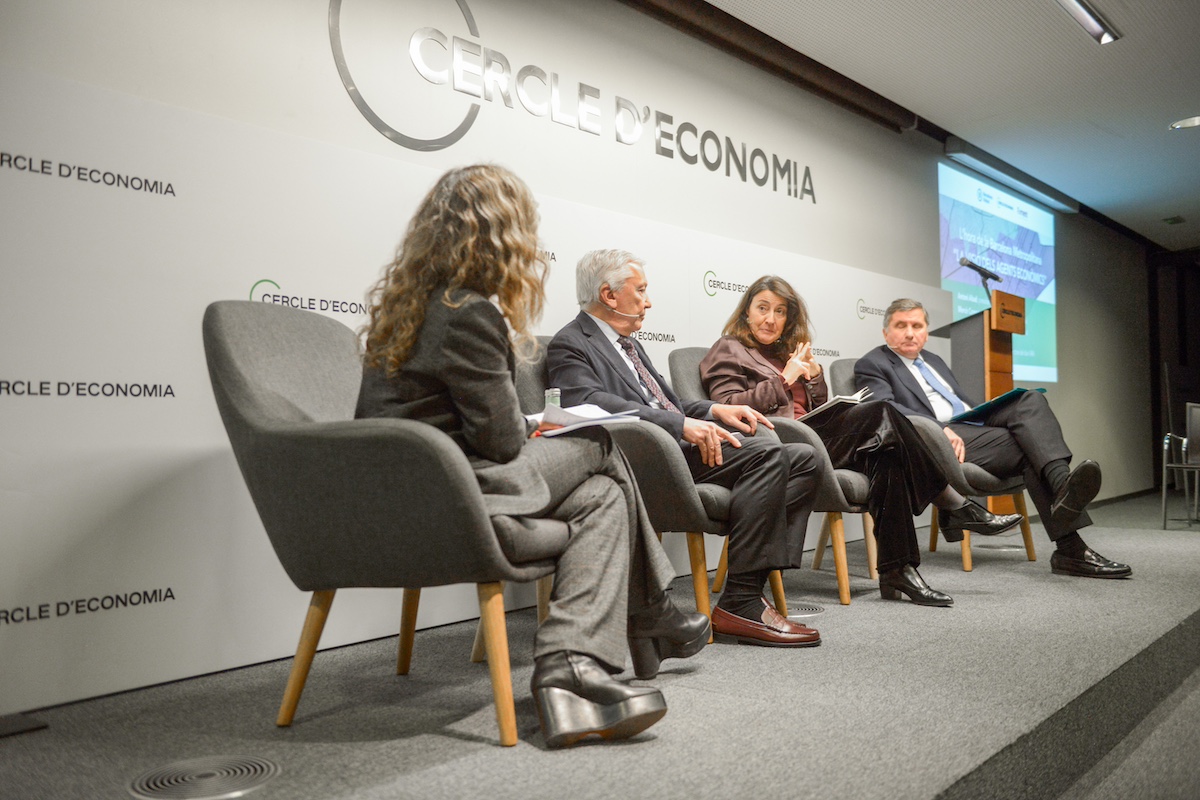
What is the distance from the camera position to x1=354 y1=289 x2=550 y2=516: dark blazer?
1625 millimetres

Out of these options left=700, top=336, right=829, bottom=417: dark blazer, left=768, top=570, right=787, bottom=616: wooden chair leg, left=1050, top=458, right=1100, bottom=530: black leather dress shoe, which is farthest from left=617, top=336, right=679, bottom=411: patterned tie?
left=1050, top=458, right=1100, bottom=530: black leather dress shoe

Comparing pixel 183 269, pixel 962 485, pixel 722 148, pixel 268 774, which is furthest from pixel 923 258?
pixel 268 774

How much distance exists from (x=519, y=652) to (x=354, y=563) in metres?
0.84

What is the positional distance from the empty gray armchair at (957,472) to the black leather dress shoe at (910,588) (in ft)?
1.31

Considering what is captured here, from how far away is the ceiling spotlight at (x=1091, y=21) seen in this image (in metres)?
4.29

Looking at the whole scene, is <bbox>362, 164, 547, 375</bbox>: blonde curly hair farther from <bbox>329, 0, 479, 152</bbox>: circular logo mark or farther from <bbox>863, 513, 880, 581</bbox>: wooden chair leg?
<bbox>863, 513, 880, 581</bbox>: wooden chair leg

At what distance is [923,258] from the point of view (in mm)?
5910

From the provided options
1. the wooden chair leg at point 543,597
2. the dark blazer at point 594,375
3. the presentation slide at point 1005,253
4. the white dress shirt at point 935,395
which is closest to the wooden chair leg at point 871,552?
the white dress shirt at point 935,395

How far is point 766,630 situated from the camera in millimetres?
2381

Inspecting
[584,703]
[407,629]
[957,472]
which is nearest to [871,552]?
[957,472]

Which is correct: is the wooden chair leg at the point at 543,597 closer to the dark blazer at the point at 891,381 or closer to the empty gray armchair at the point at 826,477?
the empty gray armchair at the point at 826,477

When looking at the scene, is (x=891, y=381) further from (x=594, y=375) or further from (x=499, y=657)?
(x=499, y=657)

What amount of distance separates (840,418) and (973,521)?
877mm

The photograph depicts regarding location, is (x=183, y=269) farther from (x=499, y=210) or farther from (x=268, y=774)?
(x=268, y=774)
